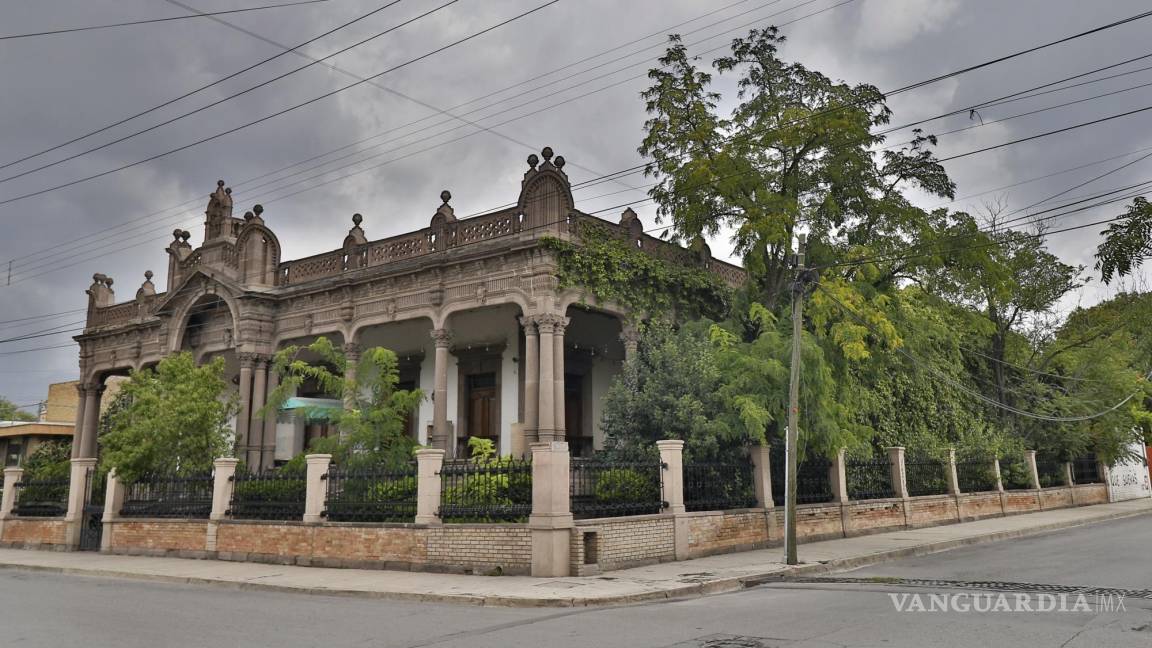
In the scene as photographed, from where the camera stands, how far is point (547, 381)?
1908 centimetres

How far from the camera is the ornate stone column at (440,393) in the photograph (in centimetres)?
2028

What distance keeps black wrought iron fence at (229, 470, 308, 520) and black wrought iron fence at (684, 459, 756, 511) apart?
7.61 m

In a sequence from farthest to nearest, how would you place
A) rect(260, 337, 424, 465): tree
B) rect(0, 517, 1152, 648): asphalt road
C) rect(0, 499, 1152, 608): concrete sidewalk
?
1. rect(260, 337, 424, 465): tree
2. rect(0, 499, 1152, 608): concrete sidewalk
3. rect(0, 517, 1152, 648): asphalt road

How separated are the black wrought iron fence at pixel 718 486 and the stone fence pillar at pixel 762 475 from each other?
0.10 meters

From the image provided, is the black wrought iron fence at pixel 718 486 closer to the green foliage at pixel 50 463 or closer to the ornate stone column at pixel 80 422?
the green foliage at pixel 50 463

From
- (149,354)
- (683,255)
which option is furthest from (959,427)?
(149,354)

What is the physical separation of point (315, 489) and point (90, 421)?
60.3ft

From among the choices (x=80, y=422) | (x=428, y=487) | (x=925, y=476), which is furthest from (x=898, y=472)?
(x=80, y=422)

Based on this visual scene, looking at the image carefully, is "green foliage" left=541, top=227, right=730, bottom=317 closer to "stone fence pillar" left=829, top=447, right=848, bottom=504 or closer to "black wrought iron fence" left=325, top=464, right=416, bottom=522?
"stone fence pillar" left=829, top=447, right=848, bottom=504

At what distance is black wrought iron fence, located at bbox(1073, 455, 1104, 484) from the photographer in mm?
33031

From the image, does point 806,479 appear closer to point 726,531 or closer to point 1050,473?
point 726,531

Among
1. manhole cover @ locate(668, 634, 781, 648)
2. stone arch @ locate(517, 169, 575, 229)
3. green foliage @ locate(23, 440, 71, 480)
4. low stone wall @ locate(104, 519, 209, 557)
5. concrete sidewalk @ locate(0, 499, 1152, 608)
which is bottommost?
concrete sidewalk @ locate(0, 499, 1152, 608)

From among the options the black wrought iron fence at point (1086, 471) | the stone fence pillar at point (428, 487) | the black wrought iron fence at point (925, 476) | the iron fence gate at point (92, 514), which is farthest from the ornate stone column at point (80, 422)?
the black wrought iron fence at point (1086, 471)

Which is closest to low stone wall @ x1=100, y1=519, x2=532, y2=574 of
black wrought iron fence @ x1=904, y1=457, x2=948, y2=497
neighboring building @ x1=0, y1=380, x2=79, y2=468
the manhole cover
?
the manhole cover
